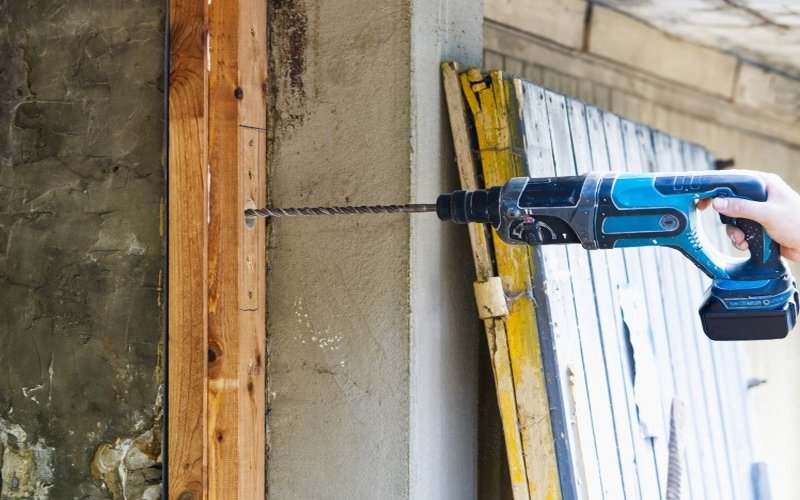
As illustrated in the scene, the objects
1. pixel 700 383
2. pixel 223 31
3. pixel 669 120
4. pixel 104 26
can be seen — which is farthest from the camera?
pixel 669 120

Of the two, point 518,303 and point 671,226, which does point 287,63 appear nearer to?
point 518,303

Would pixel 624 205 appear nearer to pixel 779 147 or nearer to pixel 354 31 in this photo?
pixel 354 31

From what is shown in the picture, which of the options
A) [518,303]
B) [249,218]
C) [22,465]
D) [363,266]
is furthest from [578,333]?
[22,465]

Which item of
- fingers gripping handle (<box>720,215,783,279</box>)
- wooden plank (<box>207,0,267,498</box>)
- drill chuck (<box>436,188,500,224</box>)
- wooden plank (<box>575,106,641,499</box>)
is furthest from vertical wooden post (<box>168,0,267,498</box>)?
→ fingers gripping handle (<box>720,215,783,279</box>)

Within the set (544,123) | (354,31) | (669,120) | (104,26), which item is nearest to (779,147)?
(669,120)

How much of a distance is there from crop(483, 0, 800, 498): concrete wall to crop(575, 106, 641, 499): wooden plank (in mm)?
1002

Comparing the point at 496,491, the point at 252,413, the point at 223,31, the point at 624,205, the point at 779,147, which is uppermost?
the point at 779,147

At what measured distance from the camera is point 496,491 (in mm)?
1919

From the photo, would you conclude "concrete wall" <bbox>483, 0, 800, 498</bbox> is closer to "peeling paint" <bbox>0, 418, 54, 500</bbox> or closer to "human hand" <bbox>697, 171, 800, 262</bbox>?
"human hand" <bbox>697, 171, 800, 262</bbox>

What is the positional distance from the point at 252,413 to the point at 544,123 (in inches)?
33.6

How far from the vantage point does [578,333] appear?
1.81 metres

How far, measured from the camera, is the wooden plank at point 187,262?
1638 millimetres

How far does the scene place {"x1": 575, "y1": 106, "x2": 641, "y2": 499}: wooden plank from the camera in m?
1.88

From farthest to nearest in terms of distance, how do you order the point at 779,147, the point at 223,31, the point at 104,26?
the point at 779,147 → the point at 104,26 → the point at 223,31
